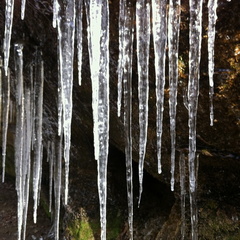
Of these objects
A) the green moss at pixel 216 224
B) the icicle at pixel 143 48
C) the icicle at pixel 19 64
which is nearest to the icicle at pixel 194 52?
the icicle at pixel 143 48

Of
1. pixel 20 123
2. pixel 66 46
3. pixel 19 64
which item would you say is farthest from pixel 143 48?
pixel 20 123

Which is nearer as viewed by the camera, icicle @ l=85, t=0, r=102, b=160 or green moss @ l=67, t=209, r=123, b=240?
icicle @ l=85, t=0, r=102, b=160

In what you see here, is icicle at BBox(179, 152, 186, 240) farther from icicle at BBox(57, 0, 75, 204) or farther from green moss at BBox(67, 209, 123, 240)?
green moss at BBox(67, 209, 123, 240)

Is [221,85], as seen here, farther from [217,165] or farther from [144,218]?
[144,218]

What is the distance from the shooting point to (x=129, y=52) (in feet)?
9.61

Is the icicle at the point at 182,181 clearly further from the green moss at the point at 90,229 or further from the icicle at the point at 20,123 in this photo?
the icicle at the point at 20,123

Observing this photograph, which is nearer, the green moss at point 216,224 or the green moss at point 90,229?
the green moss at point 216,224

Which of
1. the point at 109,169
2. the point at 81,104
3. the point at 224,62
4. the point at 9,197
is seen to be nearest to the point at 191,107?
the point at 224,62

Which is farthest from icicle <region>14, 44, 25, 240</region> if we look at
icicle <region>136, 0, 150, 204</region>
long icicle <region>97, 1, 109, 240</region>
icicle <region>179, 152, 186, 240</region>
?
icicle <region>179, 152, 186, 240</region>

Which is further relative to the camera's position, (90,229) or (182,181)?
(90,229)

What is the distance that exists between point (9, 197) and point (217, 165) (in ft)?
18.1

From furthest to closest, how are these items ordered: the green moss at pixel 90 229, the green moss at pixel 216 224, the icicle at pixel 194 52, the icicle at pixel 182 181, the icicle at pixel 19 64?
the green moss at pixel 90 229 → the green moss at pixel 216 224 → the icicle at pixel 182 181 → the icicle at pixel 19 64 → the icicle at pixel 194 52

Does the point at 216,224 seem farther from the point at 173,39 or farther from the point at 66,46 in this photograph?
the point at 66,46

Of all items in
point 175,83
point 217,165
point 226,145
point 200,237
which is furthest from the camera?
point 200,237
